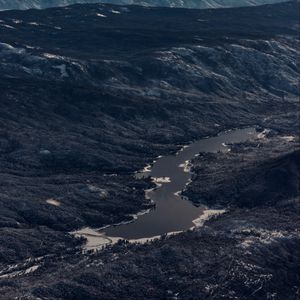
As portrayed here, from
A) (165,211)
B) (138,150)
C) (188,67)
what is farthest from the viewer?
(188,67)

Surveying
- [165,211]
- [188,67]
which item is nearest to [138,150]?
[165,211]

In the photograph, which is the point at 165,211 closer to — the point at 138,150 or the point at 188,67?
the point at 138,150

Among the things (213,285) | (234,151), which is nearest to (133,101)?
(234,151)

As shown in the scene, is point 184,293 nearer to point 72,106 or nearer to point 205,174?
point 205,174

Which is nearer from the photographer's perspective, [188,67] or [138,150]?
[138,150]

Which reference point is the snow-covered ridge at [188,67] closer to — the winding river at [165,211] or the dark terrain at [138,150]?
the dark terrain at [138,150]

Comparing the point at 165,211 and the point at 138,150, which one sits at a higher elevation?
the point at 165,211

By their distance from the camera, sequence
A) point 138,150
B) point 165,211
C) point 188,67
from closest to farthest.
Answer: point 165,211 → point 138,150 → point 188,67
